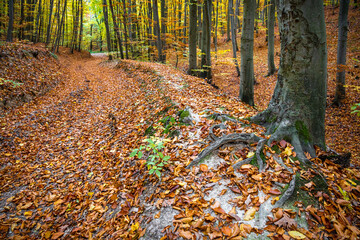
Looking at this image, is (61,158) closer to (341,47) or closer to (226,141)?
(226,141)

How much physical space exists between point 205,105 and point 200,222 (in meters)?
3.56

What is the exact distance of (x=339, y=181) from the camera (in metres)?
2.58

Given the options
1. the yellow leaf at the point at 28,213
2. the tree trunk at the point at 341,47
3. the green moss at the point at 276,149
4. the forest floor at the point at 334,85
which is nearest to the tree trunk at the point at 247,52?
the forest floor at the point at 334,85

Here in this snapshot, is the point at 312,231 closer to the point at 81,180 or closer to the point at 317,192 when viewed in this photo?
the point at 317,192

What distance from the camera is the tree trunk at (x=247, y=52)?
6246 millimetres

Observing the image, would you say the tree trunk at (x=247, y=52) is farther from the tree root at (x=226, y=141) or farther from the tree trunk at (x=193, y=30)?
the tree trunk at (x=193, y=30)

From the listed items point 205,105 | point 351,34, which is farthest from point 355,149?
point 351,34

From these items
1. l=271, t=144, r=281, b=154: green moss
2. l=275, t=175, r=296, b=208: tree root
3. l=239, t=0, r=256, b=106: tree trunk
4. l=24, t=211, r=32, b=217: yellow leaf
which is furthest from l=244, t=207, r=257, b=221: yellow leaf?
l=239, t=0, r=256, b=106: tree trunk

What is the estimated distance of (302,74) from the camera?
10.1 ft

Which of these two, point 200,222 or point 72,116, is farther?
point 72,116

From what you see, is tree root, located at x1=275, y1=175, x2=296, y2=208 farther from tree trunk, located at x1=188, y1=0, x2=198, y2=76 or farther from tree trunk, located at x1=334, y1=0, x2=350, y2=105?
tree trunk, located at x1=188, y1=0, x2=198, y2=76

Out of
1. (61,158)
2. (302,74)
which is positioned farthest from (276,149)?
(61,158)

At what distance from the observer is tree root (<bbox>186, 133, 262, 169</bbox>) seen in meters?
3.29

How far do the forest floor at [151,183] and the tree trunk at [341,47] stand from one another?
11.0 feet
